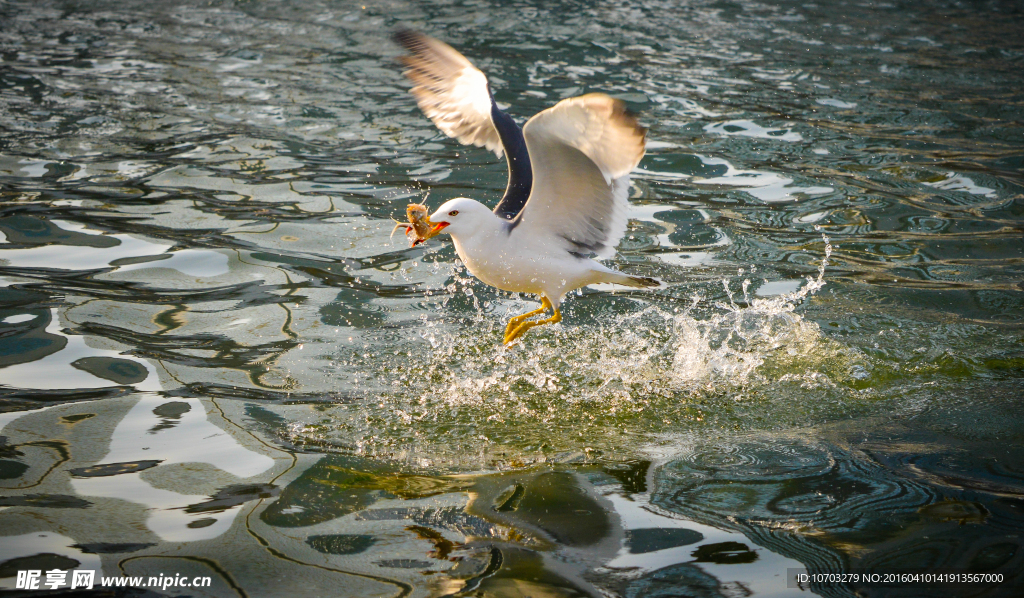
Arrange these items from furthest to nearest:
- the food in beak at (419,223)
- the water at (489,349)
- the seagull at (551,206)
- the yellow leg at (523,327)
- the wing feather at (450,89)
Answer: the wing feather at (450,89), the yellow leg at (523,327), the food in beak at (419,223), the seagull at (551,206), the water at (489,349)

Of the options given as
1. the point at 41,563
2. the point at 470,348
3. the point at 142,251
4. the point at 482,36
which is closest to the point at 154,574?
the point at 41,563

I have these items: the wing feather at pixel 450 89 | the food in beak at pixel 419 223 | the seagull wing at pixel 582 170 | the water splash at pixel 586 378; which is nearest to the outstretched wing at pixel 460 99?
the wing feather at pixel 450 89

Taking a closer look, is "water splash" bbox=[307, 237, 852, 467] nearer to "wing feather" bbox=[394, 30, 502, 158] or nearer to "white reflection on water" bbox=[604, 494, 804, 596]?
"white reflection on water" bbox=[604, 494, 804, 596]

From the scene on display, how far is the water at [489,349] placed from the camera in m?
3.18

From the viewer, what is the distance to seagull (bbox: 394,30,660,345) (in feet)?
14.0

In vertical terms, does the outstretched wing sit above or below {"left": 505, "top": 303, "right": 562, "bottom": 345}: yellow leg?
above

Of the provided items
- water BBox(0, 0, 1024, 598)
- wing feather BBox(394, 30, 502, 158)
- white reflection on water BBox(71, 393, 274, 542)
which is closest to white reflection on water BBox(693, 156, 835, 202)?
water BBox(0, 0, 1024, 598)

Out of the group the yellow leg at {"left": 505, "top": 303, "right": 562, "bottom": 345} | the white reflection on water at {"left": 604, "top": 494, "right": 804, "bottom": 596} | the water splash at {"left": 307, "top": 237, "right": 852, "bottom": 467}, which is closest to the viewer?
the white reflection on water at {"left": 604, "top": 494, "right": 804, "bottom": 596}

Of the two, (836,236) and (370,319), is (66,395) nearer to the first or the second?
(370,319)

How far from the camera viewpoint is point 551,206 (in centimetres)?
493

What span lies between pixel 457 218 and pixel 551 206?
0.56m

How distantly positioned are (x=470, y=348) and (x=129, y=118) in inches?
242

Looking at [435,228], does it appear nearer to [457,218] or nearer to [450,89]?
[457,218]

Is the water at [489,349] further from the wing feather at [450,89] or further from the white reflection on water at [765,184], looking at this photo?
the wing feather at [450,89]
